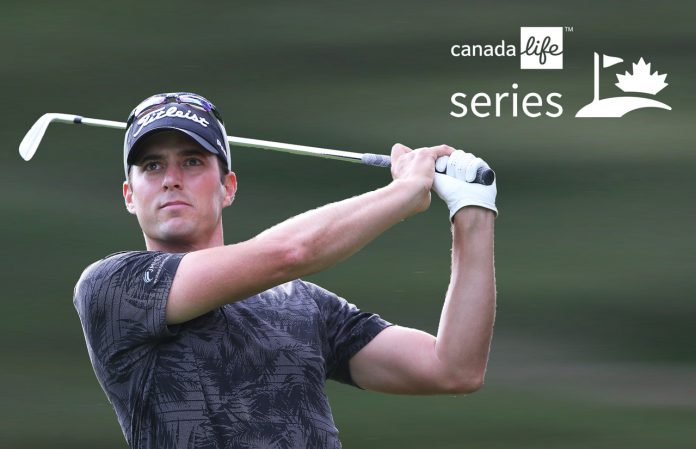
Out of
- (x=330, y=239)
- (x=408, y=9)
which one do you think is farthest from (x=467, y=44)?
(x=330, y=239)

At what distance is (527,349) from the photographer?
8.64 feet

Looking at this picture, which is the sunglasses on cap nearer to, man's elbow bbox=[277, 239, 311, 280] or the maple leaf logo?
man's elbow bbox=[277, 239, 311, 280]

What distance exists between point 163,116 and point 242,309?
1.12 feet

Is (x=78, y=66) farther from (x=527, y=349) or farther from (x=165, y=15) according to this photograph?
(x=527, y=349)

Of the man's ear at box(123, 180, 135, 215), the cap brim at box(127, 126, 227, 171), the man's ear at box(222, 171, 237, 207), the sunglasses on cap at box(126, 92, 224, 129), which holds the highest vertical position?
the sunglasses on cap at box(126, 92, 224, 129)

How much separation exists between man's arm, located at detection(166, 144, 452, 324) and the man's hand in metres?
0.09

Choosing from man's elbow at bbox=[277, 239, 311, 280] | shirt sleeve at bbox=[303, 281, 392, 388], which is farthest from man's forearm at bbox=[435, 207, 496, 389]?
man's elbow at bbox=[277, 239, 311, 280]

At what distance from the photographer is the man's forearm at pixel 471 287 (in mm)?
2145

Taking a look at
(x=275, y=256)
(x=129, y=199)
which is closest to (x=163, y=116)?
(x=129, y=199)

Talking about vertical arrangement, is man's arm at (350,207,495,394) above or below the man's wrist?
below

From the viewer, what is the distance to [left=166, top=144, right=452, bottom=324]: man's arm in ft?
6.30

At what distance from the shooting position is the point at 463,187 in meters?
2.14

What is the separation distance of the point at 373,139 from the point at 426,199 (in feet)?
2.40

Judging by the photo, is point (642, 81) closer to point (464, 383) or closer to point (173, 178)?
point (464, 383)
